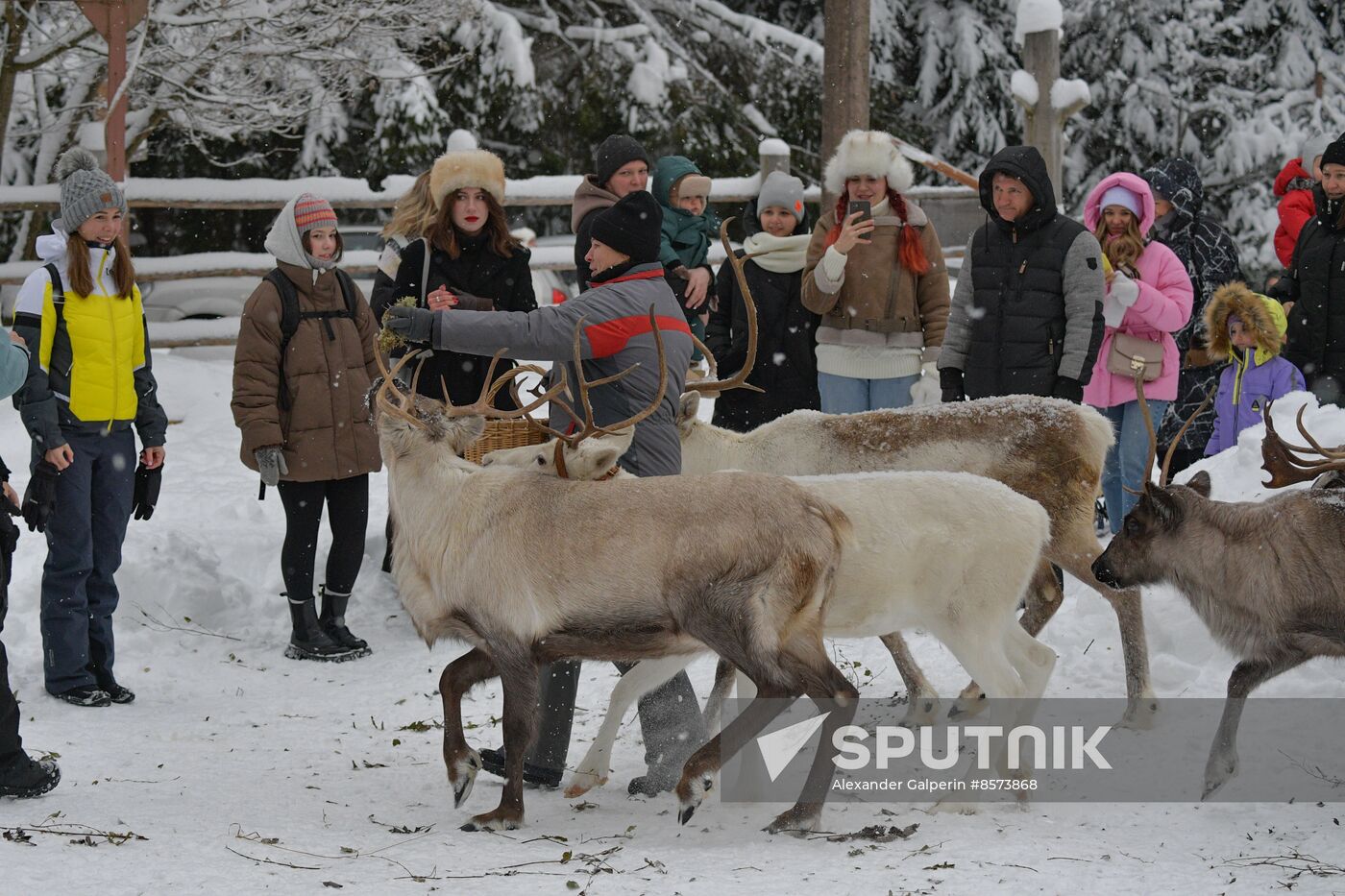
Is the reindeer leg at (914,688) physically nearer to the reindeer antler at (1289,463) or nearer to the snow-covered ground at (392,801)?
A: the snow-covered ground at (392,801)

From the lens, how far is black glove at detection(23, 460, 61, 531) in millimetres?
5512

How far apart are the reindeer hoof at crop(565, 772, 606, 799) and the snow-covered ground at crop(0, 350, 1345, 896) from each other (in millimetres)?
33

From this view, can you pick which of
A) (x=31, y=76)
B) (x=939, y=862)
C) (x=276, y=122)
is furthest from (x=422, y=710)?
(x=31, y=76)

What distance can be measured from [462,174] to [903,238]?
217cm

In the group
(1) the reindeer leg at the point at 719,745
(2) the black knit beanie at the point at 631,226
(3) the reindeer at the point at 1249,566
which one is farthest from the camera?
(2) the black knit beanie at the point at 631,226

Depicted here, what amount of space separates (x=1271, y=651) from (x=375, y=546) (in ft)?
16.2

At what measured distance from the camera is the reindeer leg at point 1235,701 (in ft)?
15.8

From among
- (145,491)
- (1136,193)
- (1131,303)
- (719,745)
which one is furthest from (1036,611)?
(145,491)

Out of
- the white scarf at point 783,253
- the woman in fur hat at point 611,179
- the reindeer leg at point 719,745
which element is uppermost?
the woman in fur hat at point 611,179

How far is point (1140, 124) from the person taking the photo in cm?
1919

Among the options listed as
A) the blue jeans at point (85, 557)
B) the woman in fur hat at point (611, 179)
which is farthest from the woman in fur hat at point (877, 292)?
the blue jeans at point (85, 557)

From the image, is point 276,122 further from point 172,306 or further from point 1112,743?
point 1112,743

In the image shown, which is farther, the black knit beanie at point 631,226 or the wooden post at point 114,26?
the wooden post at point 114,26

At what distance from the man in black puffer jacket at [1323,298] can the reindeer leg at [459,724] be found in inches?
206
